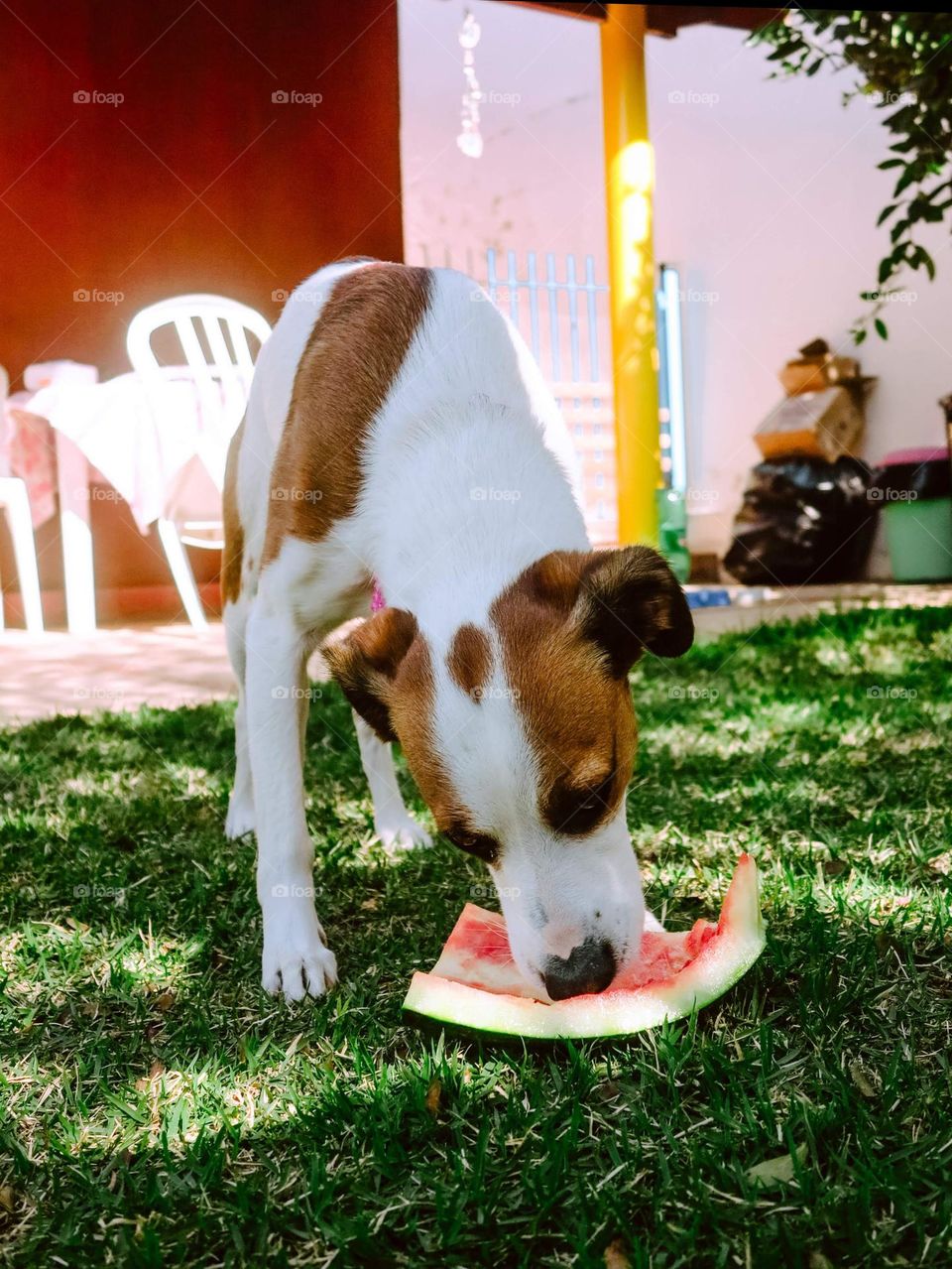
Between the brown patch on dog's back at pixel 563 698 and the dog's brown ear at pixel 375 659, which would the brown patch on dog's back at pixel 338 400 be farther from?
the brown patch on dog's back at pixel 563 698

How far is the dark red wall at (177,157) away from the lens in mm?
9125

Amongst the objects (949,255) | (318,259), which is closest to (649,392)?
(318,259)

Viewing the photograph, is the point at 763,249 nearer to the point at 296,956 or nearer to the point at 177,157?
the point at 177,157

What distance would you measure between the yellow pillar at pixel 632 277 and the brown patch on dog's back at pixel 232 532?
4874 millimetres

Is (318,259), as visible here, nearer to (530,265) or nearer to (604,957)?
(530,265)

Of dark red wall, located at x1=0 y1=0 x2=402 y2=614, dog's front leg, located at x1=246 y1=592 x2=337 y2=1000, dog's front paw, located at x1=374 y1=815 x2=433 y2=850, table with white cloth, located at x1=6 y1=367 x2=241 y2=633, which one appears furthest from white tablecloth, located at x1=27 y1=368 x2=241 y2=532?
dog's front leg, located at x1=246 y1=592 x2=337 y2=1000

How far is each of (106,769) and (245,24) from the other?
8.04m

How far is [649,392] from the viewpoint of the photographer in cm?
822

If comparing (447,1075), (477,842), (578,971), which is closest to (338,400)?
(477,842)

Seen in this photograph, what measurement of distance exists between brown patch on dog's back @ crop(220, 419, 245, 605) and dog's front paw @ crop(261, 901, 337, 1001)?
140 cm

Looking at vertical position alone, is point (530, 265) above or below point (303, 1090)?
above

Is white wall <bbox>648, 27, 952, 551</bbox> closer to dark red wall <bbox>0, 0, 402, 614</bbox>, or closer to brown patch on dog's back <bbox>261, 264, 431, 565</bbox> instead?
dark red wall <bbox>0, 0, 402, 614</bbox>

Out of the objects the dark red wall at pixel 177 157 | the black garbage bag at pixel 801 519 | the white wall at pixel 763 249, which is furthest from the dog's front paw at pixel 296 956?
the white wall at pixel 763 249

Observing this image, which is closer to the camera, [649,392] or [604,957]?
[604,957]
